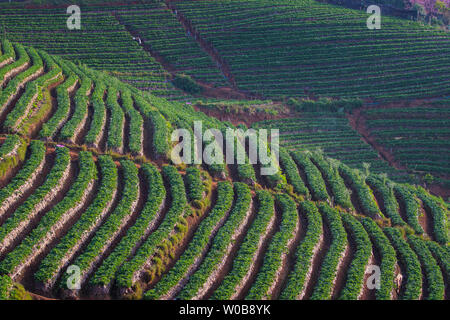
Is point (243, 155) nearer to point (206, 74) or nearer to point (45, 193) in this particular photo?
point (45, 193)

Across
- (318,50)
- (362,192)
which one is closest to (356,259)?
(362,192)

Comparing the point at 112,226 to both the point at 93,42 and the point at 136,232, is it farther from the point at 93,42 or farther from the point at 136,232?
the point at 93,42

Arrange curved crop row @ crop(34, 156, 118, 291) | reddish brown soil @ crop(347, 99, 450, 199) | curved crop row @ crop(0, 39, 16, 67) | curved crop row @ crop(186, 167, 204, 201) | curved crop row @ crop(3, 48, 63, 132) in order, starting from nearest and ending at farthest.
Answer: curved crop row @ crop(34, 156, 118, 291), curved crop row @ crop(186, 167, 204, 201), curved crop row @ crop(3, 48, 63, 132), curved crop row @ crop(0, 39, 16, 67), reddish brown soil @ crop(347, 99, 450, 199)

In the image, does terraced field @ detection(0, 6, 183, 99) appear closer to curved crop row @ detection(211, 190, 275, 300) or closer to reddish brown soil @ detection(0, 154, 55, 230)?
reddish brown soil @ detection(0, 154, 55, 230)

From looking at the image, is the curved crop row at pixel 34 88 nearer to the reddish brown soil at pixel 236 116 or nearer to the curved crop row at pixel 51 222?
the curved crop row at pixel 51 222

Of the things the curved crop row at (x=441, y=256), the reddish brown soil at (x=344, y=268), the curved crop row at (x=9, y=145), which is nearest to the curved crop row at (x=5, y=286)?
the curved crop row at (x=9, y=145)

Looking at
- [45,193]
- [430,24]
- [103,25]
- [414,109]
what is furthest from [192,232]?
[430,24]

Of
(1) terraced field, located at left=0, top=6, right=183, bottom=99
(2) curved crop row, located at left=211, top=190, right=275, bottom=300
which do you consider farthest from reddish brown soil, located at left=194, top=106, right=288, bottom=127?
(2) curved crop row, located at left=211, top=190, right=275, bottom=300
